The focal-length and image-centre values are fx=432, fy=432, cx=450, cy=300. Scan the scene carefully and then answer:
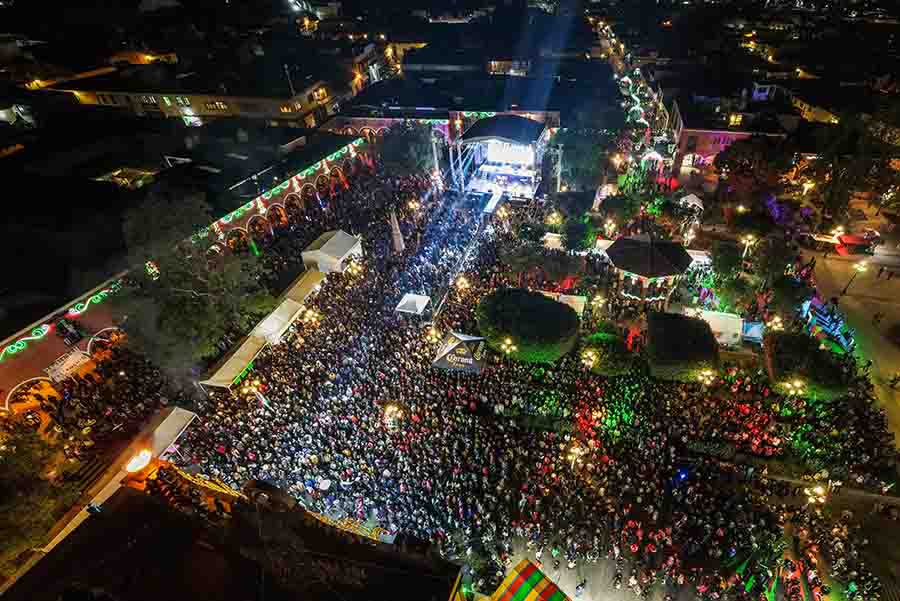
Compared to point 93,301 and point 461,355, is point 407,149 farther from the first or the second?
point 93,301

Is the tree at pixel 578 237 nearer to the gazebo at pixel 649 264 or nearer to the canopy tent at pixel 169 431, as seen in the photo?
the gazebo at pixel 649 264

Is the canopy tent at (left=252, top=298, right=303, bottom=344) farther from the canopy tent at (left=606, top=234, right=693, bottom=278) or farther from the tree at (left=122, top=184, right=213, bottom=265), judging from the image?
the canopy tent at (left=606, top=234, right=693, bottom=278)

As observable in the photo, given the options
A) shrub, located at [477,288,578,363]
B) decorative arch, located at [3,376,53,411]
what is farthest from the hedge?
decorative arch, located at [3,376,53,411]

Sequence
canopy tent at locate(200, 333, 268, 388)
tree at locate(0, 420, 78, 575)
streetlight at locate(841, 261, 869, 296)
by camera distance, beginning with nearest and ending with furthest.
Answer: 1. tree at locate(0, 420, 78, 575)
2. canopy tent at locate(200, 333, 268, 388)
3. streetlight at locate(841, 261, 869, 296)

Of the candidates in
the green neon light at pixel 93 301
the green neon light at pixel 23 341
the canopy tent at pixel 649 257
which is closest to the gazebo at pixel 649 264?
the canopy tent at pixel 649 257

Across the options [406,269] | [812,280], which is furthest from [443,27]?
[812,280]

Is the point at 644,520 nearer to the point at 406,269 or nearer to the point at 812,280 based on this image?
the point at 406,269
